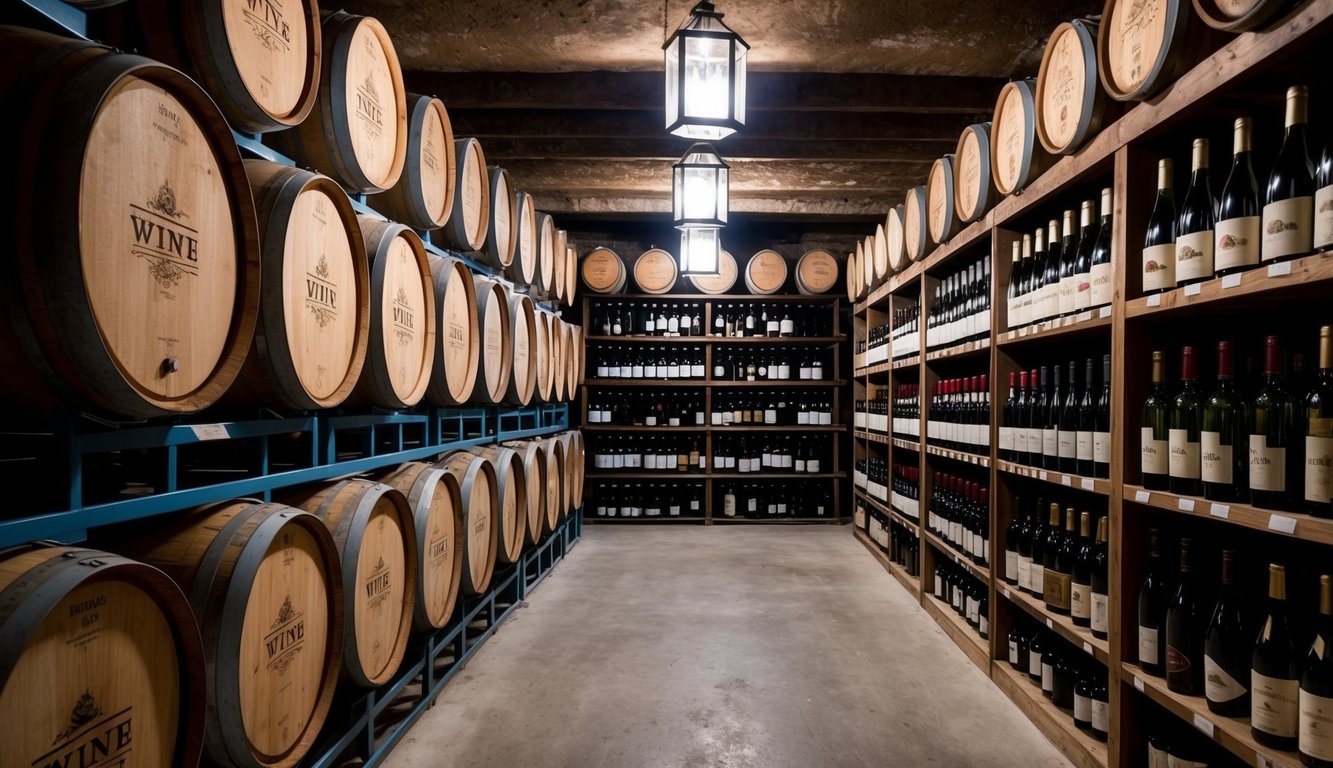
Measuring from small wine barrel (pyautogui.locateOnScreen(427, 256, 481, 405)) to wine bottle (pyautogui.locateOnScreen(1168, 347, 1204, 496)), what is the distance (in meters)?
2.58

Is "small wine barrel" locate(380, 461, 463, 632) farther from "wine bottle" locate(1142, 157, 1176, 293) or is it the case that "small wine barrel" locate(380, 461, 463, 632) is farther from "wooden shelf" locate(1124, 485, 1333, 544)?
"wine bottle" locate(1142, 157, 1176, 293)

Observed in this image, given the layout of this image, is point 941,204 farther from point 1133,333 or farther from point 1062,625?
point 1062,625

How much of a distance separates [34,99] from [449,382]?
1933 millimetres

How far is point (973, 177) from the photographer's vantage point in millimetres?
3650

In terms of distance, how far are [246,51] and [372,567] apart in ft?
4.90

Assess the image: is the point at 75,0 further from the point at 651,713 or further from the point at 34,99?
the point at 651,713

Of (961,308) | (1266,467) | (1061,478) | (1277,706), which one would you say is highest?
(961,308)

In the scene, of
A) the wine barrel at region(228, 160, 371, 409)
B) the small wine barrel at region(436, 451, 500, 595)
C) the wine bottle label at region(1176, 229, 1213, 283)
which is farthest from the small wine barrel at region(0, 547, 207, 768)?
the wine bottle label at region(1176, 229, 1213, 283)

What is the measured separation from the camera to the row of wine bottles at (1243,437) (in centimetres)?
172

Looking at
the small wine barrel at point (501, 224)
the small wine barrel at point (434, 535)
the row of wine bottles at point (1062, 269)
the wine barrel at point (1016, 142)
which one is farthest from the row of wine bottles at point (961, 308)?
the small wine barrel at point (434, 535)

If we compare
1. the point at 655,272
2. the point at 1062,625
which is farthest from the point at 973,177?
the point at 655,272

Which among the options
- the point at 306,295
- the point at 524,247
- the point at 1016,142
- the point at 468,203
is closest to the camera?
the point at 306,295

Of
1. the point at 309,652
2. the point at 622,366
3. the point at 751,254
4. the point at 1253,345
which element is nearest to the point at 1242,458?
the point at 1253,345

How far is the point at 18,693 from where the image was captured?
3.41 ft
